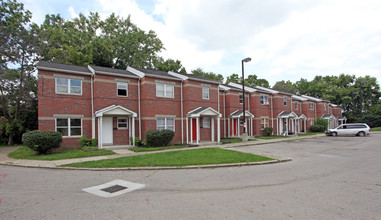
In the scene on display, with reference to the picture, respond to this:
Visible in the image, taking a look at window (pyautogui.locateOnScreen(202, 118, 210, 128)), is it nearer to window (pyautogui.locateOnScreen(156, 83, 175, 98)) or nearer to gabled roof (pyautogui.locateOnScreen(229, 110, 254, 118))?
window (pyautogui.locateOnScreen(156, 83, 175, 98))

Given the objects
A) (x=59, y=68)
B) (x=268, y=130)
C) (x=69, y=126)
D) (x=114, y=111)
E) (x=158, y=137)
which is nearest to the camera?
(x=59, y=68)

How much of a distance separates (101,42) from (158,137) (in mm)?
20526

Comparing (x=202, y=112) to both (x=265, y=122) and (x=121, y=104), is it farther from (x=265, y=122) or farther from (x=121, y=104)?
(x=265, y=122)

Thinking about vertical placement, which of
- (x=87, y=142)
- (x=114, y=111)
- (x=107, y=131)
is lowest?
(x=87, y=142)

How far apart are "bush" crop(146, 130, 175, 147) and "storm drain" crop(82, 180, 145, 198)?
29.1ft

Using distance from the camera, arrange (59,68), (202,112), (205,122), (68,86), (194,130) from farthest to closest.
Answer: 1. (205,122)
2. (194,130)
3. (202,112)
4. (68,86)
5. (59,68)

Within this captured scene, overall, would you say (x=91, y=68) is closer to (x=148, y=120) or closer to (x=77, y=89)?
(x=77, y=89)

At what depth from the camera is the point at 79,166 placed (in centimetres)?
923

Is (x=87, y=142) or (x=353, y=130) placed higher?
(x=87, y=142)

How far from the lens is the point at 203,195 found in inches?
215

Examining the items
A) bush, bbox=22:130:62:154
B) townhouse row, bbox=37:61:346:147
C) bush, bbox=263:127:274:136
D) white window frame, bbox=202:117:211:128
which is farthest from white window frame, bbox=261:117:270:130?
bush, bbox=22:130:62:154

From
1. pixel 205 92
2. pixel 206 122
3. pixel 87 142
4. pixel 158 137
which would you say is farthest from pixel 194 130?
pixel 87 142

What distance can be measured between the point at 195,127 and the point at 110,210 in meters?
15.1

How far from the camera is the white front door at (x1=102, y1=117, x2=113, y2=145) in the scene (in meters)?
16.1
